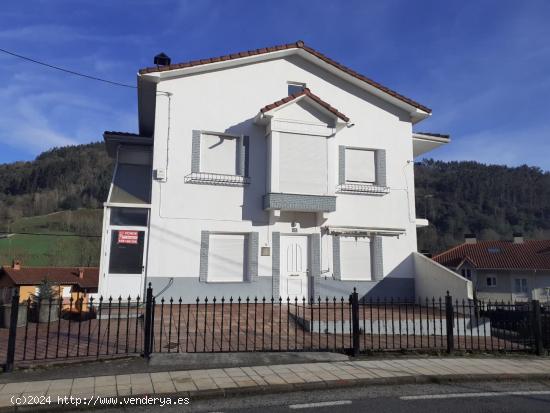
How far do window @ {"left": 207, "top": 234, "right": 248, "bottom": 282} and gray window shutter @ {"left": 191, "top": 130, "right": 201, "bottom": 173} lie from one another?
2216 mm

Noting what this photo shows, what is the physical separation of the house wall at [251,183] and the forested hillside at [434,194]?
42206 millimetres

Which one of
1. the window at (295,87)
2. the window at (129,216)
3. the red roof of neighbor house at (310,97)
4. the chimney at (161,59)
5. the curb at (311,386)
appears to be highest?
the chimney at (161,59)

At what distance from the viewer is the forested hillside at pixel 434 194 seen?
56456 millimetres

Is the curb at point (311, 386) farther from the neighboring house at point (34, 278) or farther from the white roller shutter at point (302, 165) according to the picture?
the neighboring house at point (34, 278)

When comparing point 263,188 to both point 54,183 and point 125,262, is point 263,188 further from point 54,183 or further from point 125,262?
point 54,183

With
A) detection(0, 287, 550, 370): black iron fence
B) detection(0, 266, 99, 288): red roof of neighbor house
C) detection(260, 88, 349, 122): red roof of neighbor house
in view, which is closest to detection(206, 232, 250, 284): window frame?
detection(0, 287, 550, 370): black iron fence

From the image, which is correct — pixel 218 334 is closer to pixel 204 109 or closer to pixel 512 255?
pixel 204 109

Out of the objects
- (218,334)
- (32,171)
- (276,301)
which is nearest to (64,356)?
(218,334)

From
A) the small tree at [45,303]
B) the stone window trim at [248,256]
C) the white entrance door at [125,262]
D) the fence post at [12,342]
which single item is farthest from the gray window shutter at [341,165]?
the fence post at [12,342]

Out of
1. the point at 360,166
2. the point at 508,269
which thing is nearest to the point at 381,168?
the point at 360,166

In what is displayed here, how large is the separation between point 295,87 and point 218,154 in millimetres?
3954

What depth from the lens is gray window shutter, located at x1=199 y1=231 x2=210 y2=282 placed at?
13.1 metres

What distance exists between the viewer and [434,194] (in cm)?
8050

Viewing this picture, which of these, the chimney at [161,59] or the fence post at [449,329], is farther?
the chimney at [161,59]
